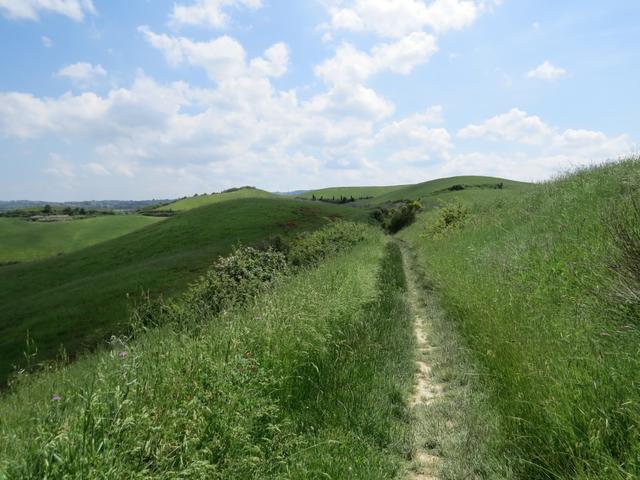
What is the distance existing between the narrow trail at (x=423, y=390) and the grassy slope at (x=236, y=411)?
205 mm

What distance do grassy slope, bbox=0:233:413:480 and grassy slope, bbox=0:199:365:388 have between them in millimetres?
27958

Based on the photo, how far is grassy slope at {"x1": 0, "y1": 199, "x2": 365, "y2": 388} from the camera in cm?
3525

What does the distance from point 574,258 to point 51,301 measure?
4888cm

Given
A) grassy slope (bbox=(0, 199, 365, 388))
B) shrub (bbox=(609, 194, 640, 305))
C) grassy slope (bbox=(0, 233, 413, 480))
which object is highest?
shrub (bbox=(609, 194, 640, 305))

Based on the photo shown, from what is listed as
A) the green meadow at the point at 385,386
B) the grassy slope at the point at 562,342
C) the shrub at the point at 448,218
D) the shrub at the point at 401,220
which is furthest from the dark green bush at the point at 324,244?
the shrub at the point at 401,220

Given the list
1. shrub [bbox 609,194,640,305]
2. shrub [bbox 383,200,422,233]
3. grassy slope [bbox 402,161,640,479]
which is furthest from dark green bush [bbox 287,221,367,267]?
shrub [bbox 609,194,640,305]

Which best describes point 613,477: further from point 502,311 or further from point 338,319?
point 338,319

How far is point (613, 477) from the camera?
10.8ft

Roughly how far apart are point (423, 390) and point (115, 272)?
5181cm

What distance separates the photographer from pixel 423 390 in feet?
23.5

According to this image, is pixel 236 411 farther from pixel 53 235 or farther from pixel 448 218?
pixel 53 235

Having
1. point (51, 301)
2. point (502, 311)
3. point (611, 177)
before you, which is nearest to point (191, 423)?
point (502, 311)

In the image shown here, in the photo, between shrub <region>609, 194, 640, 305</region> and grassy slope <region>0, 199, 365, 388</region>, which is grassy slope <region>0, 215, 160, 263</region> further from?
shrub <region>609, 194, 640, 305</region>

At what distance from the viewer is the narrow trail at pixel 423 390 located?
479 centimetres
